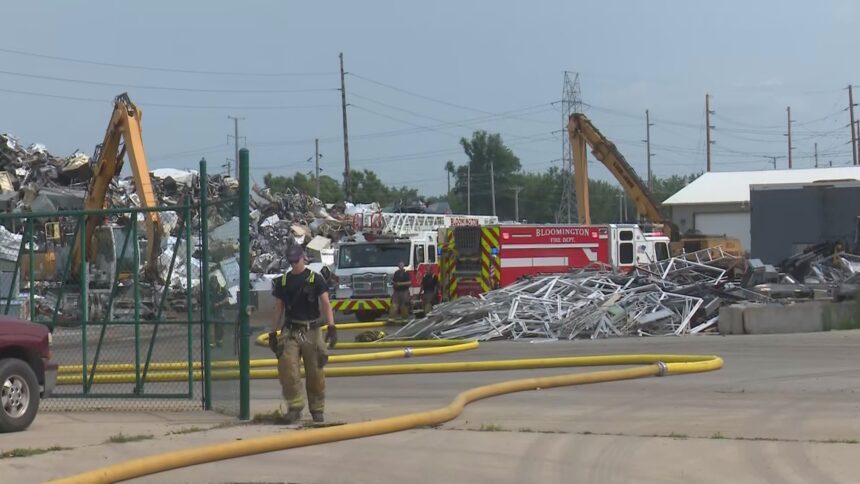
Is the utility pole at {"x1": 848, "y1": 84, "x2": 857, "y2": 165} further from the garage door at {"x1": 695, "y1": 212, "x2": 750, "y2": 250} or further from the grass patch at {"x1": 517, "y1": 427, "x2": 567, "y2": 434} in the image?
the grass patch at {"x1": 517, "y1": 427, "x2": 567, "y2": 434}

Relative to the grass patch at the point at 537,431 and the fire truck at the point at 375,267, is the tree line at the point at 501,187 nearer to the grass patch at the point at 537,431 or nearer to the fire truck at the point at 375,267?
the fire truck at the point at 375,267

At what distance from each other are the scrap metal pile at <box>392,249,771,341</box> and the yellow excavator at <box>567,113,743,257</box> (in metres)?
13.5

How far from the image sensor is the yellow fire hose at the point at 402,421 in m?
8.49

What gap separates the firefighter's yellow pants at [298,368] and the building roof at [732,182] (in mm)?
53632

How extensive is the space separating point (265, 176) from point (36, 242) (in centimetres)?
11178

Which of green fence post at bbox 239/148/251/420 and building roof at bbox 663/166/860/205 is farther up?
building roof at bbox 663/166/860/205

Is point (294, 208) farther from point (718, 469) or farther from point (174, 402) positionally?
point (718, 469)

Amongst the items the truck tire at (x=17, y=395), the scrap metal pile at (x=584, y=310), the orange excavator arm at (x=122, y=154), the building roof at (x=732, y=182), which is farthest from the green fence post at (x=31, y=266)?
the building roof at (x=732, y=182)

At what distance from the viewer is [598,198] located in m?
140

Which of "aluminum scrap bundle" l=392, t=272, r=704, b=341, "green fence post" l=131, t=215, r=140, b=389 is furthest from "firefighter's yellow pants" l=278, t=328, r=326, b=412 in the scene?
"aluminum scrap bundle" l=392, t=272, r=704, b=341

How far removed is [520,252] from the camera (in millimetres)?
29188

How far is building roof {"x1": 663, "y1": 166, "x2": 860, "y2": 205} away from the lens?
63.2 m

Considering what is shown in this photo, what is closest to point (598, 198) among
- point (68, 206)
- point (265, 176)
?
point (265, 176)

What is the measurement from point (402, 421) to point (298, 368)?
1.37 m
